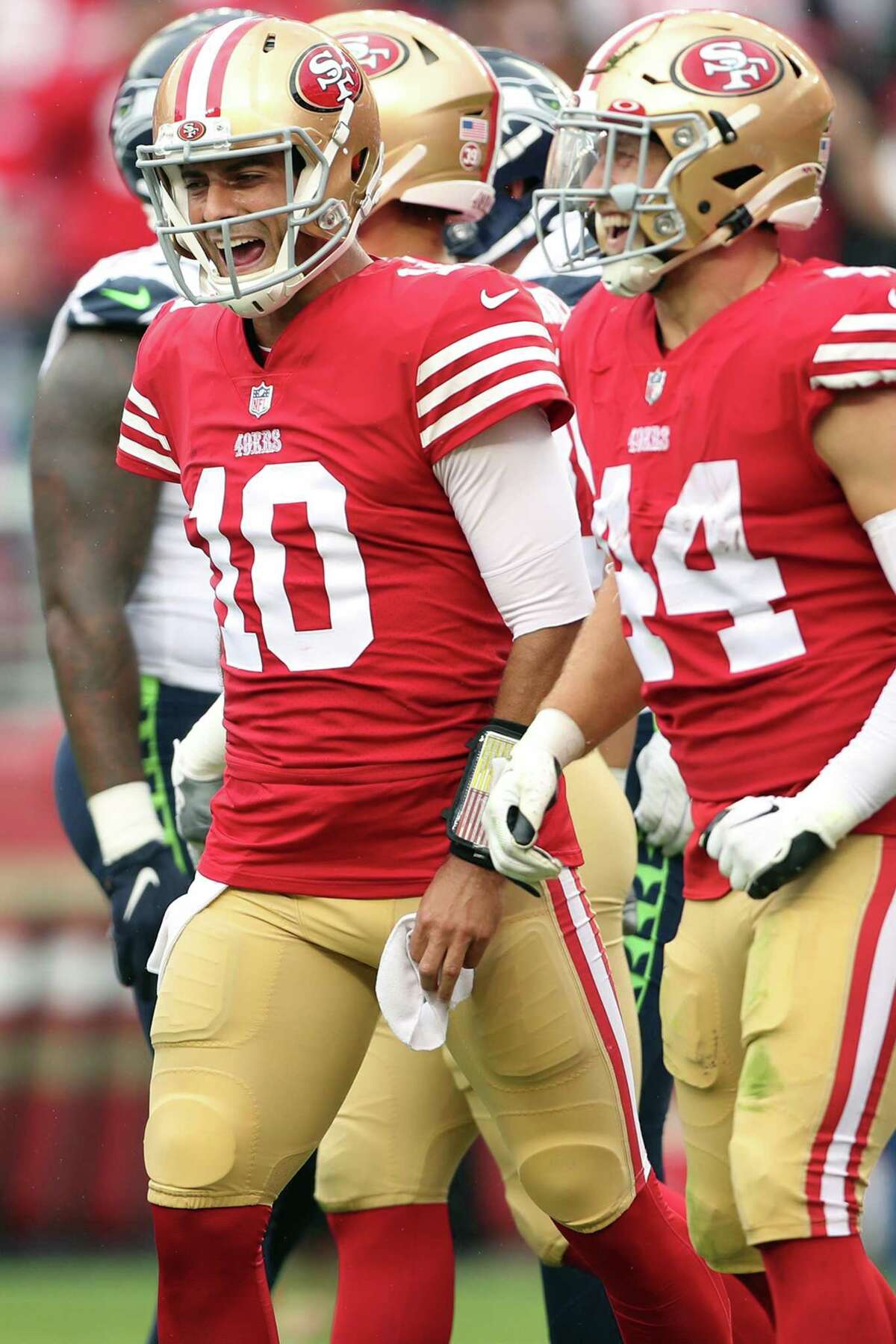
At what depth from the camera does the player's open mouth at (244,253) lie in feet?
8.81

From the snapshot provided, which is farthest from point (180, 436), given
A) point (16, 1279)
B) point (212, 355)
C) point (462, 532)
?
point (16, 1279)

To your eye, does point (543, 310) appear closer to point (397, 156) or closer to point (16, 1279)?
point (397, 156)

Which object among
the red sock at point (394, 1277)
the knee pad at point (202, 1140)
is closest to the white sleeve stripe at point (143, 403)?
the knee pad at point (202, 1140)

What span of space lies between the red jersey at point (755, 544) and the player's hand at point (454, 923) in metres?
0.30

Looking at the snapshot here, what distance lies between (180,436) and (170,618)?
797 millimetres

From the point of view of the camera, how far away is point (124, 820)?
3.44 meters

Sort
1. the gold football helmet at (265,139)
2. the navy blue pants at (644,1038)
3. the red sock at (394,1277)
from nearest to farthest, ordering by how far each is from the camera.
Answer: the gold football helmet at (265,139), the red sock at (394,1277), the navy blue pants at (644,1038)

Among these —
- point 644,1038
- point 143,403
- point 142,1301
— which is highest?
point 143,403

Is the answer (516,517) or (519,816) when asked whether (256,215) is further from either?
(519,816)

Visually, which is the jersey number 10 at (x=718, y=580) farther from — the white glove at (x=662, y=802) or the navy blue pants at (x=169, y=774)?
the navy blue pants at (x=169, y=774)

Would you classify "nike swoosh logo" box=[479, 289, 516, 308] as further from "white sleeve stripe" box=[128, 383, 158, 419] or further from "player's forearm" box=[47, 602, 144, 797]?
"player's forearm" box=[47, 602, 144, 797]

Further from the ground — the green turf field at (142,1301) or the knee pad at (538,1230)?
the knee pad at (538,1230)

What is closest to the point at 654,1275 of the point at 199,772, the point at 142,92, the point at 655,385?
the point at 199,772

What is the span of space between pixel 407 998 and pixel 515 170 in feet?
5.94
